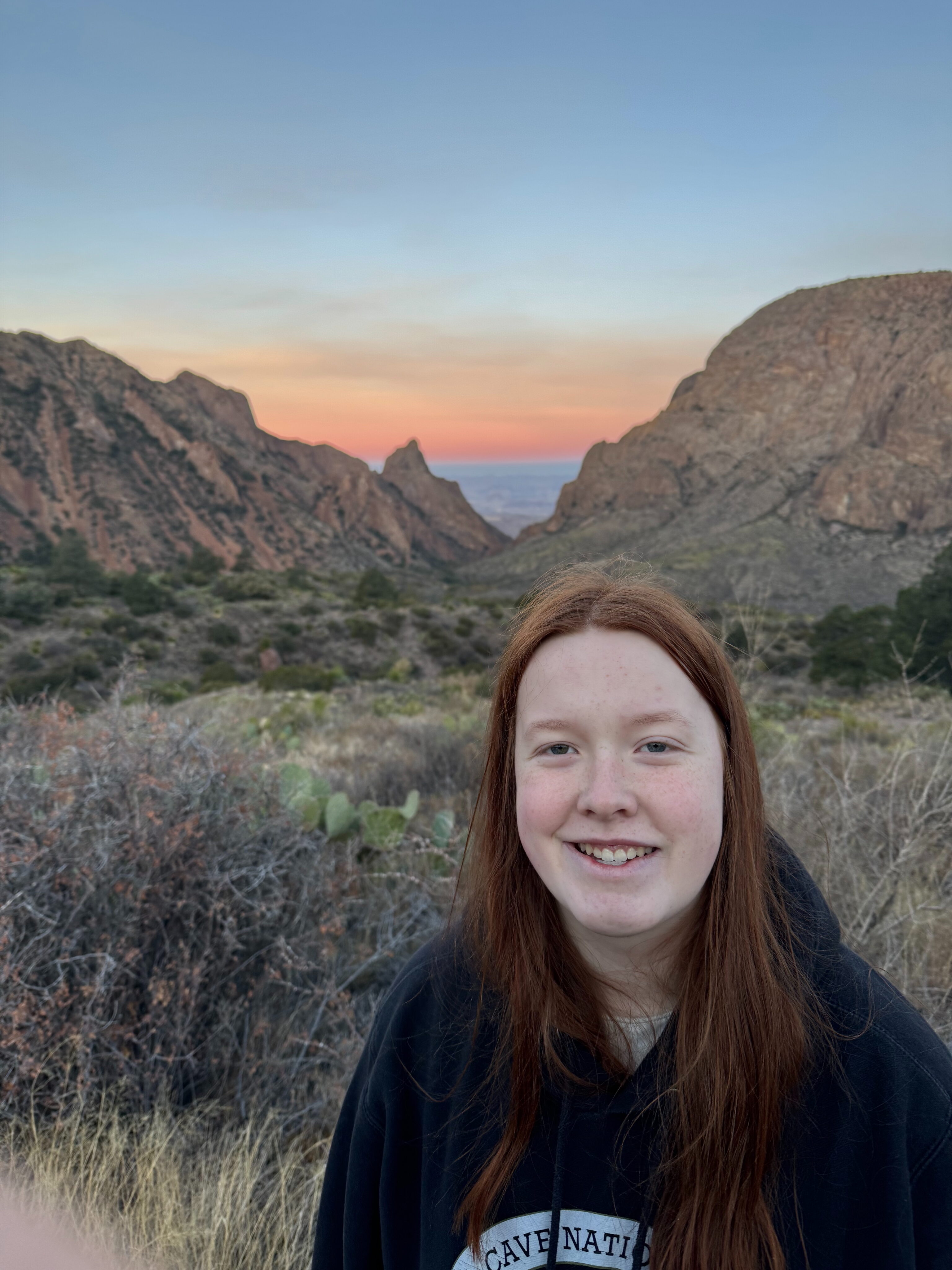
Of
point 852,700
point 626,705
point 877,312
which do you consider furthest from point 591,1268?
point 877,312

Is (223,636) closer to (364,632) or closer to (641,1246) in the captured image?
(364,632)

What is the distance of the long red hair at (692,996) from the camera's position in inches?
42.3

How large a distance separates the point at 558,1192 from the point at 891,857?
9.59 ft

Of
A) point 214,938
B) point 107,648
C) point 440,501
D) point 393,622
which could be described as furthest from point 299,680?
point 440,501

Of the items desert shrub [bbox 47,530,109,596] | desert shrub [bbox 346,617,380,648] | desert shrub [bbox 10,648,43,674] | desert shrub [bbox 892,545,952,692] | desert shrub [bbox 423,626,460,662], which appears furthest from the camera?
desert shrub [bbox 47,530,109,596]

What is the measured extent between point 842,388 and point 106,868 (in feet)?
269

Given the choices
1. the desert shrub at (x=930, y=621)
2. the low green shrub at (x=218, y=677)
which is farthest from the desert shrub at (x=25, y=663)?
the desert shrub at (x=930, y=621)

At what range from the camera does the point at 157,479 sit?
61.0m

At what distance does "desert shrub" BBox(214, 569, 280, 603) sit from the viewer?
1052 inches

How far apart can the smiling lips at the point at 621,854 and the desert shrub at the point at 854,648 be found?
46.2 ft

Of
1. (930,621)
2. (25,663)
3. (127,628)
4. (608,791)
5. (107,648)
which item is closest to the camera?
(608,791)

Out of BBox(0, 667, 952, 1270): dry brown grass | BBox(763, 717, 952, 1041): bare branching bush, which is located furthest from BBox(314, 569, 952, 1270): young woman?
BBox(763, 717, 952, 1041): bare branching bush

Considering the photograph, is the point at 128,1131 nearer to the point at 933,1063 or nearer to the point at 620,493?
the point at 933,1063

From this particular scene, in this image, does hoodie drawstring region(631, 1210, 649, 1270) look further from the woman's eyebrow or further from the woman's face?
the woman's eyebrow
